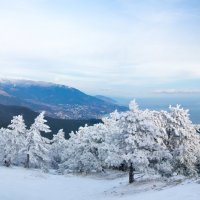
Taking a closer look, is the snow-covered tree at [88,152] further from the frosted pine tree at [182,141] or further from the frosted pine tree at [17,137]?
the frosted pine tree at [182,141]

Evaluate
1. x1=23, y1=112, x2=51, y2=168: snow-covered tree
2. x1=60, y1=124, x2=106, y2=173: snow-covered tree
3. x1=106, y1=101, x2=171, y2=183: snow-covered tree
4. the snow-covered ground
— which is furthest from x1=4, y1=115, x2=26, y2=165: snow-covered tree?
x1=106, y1=101, x2=171, y2=183: snow-covered tree

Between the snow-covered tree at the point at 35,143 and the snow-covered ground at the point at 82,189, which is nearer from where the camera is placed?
the snow-covered ground at the point at 82,189

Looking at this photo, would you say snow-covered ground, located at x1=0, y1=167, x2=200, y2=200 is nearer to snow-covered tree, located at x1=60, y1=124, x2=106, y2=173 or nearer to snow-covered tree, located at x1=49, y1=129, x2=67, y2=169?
snow-covered tree, located at x1=60, y1=124, x2=106, y2=173

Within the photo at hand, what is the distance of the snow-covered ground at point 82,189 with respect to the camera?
74.9 ft

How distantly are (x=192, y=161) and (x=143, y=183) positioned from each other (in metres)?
9.93

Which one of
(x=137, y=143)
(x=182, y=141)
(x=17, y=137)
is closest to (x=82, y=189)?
(x=137, y=143)

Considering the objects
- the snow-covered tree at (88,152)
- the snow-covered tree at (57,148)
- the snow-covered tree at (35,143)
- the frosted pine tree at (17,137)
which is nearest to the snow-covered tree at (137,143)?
the snow-covered tree at (88,152)

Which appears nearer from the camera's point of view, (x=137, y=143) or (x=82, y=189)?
(x=137, y=143)

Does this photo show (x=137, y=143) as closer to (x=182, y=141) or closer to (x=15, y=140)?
(x=182, y=141)

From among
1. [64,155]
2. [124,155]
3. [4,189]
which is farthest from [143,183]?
[64,155]

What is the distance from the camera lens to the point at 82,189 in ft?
130

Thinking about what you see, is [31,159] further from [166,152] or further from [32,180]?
[166,152]

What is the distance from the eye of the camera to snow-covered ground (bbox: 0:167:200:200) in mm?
22844

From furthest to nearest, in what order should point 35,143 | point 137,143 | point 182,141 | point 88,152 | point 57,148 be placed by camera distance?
point 57,148 < point 35,143 < point 88,152 < point 182,141 < point 137,143
